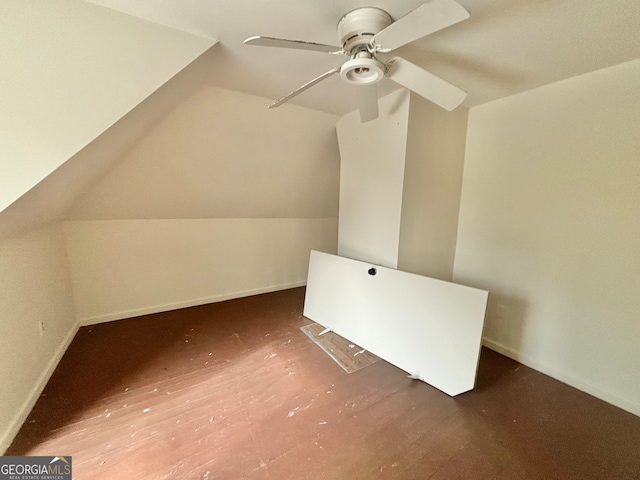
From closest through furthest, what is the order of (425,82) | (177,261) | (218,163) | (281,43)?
(281,43) → (425,82) → (218,163) → (177,261)

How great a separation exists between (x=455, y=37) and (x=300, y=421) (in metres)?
2.39

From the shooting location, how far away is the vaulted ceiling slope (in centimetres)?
108

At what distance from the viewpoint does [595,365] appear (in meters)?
1.87

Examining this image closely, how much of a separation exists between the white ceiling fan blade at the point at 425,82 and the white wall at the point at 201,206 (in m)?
1.29

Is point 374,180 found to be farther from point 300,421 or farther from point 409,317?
point 300,421

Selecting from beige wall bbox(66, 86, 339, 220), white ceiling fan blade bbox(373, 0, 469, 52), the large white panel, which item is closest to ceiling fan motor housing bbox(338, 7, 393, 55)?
white ceiling fan blade bbox(373, 0, 469, 52)

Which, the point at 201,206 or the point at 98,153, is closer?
the point at 98,153

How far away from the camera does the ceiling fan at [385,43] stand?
0.97m

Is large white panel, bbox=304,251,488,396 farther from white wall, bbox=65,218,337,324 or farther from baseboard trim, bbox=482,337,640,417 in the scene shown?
white wall, bbox=65,218,337,324

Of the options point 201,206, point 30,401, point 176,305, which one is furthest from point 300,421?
point 201,206

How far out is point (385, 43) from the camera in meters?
1.17

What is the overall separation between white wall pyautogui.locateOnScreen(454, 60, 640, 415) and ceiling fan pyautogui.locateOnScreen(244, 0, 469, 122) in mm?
1191

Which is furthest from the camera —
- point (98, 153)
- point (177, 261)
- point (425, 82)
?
point (177, 261)

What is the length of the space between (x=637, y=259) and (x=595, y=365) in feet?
2.66
